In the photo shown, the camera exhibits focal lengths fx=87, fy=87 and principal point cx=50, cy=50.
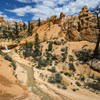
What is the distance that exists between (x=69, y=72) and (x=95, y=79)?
3677 mm

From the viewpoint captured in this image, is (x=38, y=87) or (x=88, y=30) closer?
(x=38, y=87)

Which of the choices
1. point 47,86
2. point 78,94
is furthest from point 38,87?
point 78,94

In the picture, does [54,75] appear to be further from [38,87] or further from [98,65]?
[98,65]

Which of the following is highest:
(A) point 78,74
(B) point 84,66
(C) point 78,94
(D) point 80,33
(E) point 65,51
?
(D) point 80,33

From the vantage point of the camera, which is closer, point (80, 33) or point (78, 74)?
point (78, 74)

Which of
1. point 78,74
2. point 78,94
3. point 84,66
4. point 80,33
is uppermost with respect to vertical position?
point 80,33

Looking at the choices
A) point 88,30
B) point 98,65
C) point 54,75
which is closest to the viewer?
point 98,65

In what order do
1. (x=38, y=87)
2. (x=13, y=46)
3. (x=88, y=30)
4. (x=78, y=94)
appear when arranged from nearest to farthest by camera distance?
(x=78, y=94) → (x=38, y=87) → (x=88, y=30) → (x=13, y=46)

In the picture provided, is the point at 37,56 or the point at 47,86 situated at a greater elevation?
the point at 37,56

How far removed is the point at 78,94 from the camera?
31.1 feet

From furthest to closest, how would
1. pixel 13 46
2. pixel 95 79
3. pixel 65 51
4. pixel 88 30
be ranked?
pixel 13 46, pixel 88 30, pixel 65 51, pixel 95 79

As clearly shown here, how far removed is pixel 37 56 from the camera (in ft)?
72.2

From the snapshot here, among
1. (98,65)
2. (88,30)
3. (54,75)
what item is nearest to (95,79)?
(98,65)

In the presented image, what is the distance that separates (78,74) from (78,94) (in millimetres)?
4063
